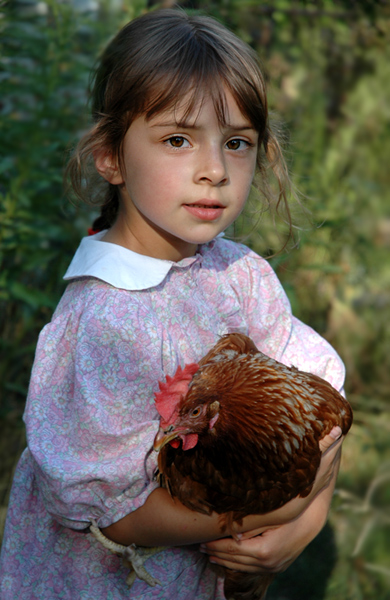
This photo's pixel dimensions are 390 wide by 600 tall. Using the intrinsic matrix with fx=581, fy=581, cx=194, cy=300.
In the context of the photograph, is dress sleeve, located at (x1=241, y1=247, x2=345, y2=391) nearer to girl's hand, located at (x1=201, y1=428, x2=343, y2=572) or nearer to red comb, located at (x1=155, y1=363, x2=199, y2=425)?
girl's hand, located at (x1=201, y1=428, x2=343, y2=572)

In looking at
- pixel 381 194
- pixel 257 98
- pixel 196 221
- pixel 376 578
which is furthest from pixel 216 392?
pixel 381 194

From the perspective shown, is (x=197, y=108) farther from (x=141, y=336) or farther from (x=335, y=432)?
(x=335, y=432)

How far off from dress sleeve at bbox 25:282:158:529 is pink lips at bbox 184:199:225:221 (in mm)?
319

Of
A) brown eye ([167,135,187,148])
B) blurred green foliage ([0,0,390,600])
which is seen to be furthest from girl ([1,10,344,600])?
blurred green foliage ([0,0,390,600])

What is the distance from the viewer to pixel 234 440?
1.36m

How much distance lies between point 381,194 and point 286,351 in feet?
11.0

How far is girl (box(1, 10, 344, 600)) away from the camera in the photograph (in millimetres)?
1369

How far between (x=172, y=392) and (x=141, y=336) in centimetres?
16

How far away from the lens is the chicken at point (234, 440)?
134 centimetres

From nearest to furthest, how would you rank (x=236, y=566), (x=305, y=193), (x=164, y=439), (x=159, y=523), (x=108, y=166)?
(x=164, y=439)
(x=159, y=523)
(x=236, y=566)
(x=108, y=166)
(x=305, y=193)

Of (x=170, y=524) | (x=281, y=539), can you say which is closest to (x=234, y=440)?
(x=170, y=524)

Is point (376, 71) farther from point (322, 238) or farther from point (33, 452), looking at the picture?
point (33, 452)

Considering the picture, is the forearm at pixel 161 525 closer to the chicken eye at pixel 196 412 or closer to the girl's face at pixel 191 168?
the chicken eye at pixel 196 412

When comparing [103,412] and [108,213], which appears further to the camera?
[108,213]
